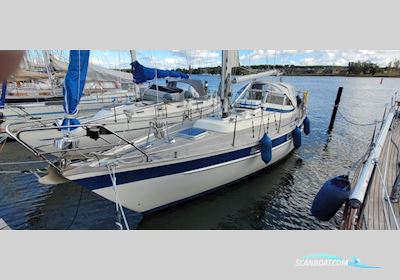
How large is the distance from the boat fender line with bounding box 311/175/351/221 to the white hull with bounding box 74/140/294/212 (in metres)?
2.85

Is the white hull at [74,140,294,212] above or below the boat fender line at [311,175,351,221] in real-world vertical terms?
below

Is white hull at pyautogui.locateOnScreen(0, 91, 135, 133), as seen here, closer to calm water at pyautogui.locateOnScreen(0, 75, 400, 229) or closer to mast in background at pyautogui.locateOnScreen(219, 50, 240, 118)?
calm water at pyautogui.locateOnScreen(0, 75, 400, 229)

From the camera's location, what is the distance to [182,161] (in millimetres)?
6223

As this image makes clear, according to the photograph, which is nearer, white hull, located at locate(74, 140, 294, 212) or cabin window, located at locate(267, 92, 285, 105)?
white hull, located at locate(74, 140, 294, 212)

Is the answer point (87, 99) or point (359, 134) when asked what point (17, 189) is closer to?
point (87, 99)

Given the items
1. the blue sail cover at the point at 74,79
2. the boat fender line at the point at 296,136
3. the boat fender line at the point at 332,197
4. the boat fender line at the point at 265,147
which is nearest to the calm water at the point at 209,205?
the boat fender line at the point at 296,136

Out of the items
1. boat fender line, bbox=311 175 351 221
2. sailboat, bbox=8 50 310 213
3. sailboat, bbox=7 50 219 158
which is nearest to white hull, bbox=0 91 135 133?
sailboat, bbox=7 50 219 158

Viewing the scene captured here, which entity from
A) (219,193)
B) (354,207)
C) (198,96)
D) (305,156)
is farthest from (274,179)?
(198,96)

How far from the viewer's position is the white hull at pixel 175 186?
5859 millimetres

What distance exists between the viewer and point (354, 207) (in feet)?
12.0

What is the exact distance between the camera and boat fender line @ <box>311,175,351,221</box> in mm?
4543

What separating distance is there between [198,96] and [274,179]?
22.7 feet

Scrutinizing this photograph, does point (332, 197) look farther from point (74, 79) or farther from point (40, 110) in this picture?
point (40, 110)

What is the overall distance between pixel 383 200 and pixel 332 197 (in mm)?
1297
